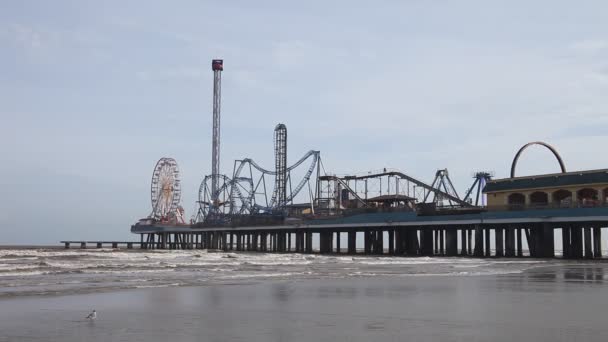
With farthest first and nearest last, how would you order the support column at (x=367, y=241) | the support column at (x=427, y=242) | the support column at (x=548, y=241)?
the support column at (x=367, y=241)
the support column at (x=427, y=242)
the support column at (x=548, y=241)

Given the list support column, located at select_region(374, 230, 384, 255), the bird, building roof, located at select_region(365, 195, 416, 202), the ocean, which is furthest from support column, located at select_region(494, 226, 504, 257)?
the bird

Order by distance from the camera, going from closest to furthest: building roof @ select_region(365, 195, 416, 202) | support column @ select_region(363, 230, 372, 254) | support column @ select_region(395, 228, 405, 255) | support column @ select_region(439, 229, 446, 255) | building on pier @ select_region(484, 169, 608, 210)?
1. building on pier @ select_region(484, 169, 608, 210)
2. support column @ select_region(439, 229, 446, 255)
3. support column @ select_region(395, 228, 405, 255)
4. support column @ select_region(363, 230, 372, 254)
5. building roof @ select_region(365, 195, 416, 202)

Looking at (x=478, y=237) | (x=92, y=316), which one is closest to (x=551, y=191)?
(x=478, y=237)

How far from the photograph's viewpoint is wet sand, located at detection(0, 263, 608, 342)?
11914 millimetres

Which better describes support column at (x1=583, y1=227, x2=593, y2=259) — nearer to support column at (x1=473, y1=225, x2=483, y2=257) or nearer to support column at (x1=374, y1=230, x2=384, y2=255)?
support column at (x1=473, y1=225, x2=483, y2=257)

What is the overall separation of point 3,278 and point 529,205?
146ft

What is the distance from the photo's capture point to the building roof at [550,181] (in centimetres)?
5791

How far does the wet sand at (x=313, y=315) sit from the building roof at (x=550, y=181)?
125 feet

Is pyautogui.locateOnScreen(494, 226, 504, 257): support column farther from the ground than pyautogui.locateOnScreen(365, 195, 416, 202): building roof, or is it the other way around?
pyautogui.locateOnScreen(365, 195, 416, 202): building roof

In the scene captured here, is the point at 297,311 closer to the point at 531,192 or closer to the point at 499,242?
the point at 499,242

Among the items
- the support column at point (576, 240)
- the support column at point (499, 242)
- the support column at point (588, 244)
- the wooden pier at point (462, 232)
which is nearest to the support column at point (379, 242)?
the wooden pier at point (462, 232)

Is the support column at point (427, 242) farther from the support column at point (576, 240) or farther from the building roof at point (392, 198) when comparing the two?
the support column at point (576, 240)

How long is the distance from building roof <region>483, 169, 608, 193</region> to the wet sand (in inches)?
1497

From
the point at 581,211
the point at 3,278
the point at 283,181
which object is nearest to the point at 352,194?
→ the point at 283,181
